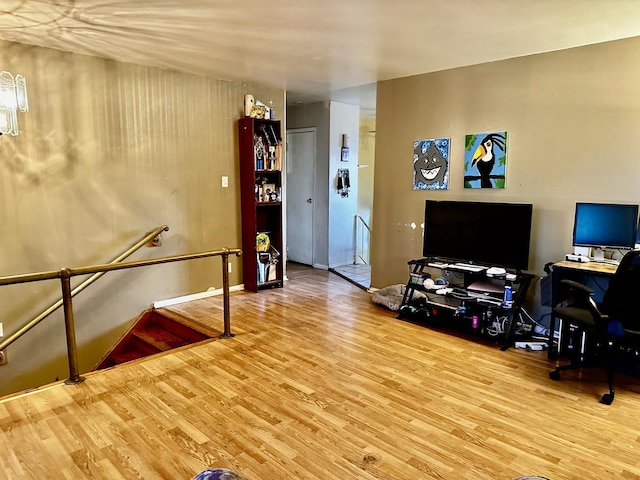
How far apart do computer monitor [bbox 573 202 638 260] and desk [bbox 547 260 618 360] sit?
160mm

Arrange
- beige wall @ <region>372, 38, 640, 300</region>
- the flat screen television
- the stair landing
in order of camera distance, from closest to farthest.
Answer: beige wall @ <region>372, 38, 640, 300</region> < the flat screen television < the stair landing

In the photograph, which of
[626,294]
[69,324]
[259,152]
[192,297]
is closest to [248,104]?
[259,152]

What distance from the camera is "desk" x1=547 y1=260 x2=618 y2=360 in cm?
312

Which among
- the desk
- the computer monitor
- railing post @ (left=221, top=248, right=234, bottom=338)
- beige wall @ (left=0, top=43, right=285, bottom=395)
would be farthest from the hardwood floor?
beige wall @ (left=0, top=43, right=285, bottom=395)

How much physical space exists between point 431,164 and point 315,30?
199 cm

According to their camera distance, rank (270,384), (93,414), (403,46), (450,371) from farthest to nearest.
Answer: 1. (403,46)
2. (450,371)
3. (270,384)
4. (93,414)

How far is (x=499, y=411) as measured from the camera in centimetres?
262

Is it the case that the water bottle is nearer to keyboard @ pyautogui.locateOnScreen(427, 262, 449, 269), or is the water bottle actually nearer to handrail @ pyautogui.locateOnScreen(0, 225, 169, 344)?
keyboard @ pyautogui.locateOnScreen(427, 262, 449, 269)

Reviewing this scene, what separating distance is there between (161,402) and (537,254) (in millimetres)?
3284

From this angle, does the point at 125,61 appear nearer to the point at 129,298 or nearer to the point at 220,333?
the point at 129,298

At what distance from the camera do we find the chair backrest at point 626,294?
2.64 metres

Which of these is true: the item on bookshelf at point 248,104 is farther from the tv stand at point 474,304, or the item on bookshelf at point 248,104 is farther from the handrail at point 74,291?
the tv stand at point 474,304

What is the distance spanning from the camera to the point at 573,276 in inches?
132

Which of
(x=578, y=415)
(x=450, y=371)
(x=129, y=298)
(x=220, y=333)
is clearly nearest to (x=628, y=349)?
(x=578, y=415)
